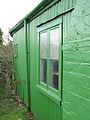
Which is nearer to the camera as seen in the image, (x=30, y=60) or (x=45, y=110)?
(x=45, y=110)

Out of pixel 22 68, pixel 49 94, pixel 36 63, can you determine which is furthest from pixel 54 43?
pixel 22 68

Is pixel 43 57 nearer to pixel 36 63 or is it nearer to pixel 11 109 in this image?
Answer: pixel 36 63

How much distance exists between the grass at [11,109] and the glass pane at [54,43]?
3.03 m

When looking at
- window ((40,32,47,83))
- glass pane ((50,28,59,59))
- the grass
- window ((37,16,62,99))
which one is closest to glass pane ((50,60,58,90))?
window ((37,16,62,99))

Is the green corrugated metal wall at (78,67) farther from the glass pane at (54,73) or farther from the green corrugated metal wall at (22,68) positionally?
the green corrugated metal wall at (22,68)

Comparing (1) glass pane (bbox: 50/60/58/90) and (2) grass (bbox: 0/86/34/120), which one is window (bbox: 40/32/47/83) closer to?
(1) glass pane (bbox: 50/60/58/90)

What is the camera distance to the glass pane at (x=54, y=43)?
5309mm

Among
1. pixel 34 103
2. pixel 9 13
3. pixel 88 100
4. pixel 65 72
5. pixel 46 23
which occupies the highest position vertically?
pixel 9 13

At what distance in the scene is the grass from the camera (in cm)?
805

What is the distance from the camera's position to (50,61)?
5.90m

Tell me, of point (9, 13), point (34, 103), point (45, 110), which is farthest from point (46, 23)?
point (9, 13)

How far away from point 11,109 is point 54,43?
4.44 metres

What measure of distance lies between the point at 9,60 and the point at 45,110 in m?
5.18

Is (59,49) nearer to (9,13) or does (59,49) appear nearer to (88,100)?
(88,100)
